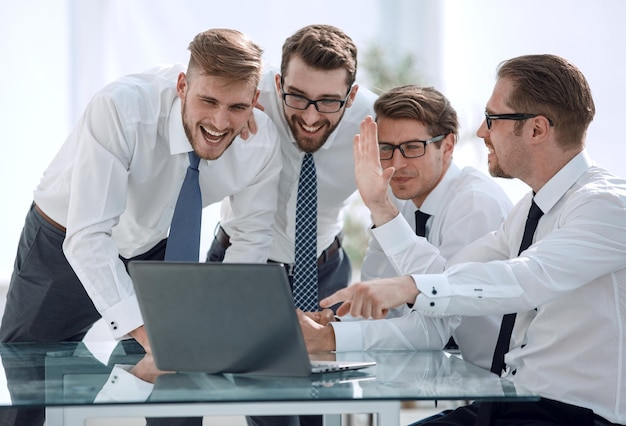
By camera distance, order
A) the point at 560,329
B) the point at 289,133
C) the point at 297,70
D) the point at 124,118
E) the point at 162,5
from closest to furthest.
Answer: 1. the point at 560,329
2. the point at 124,118
3. the point at 297,70
4. the point at 289,133
5. the point at 162,5

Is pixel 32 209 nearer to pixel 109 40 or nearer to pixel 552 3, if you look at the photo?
pixel 109 40

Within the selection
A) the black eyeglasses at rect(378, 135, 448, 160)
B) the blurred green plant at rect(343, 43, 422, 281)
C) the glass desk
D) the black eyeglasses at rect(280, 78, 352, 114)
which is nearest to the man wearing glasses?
the black eyeglasses at rect(378, 135, 448, 160)

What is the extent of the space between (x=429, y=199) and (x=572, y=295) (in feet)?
2.71

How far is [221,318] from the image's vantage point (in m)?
1.62

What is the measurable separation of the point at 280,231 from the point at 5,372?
145 cm

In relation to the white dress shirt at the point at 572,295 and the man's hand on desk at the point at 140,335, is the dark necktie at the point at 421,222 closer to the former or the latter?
the white dress shirt at the point at 572,295

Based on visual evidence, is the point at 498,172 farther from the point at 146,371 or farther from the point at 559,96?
the point at 146,371

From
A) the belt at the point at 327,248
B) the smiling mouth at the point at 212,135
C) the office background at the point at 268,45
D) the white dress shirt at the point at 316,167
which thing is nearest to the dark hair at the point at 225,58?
the smiling mouth at the point at 212,135

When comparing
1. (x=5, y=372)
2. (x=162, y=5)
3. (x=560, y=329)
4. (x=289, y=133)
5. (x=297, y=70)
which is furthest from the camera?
(x=162, y=5)

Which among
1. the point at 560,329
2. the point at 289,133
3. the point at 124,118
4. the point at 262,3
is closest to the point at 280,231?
the point at 289,133

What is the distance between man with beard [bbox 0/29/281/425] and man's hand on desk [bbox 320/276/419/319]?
499 mm

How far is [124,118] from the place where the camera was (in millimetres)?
2457

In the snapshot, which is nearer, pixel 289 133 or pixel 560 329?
pixel 560 329

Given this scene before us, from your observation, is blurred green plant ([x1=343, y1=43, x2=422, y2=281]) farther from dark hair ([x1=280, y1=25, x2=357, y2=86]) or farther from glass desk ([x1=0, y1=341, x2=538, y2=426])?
glass desk ([x1=0, y1=341, x2=538, y2=426])
